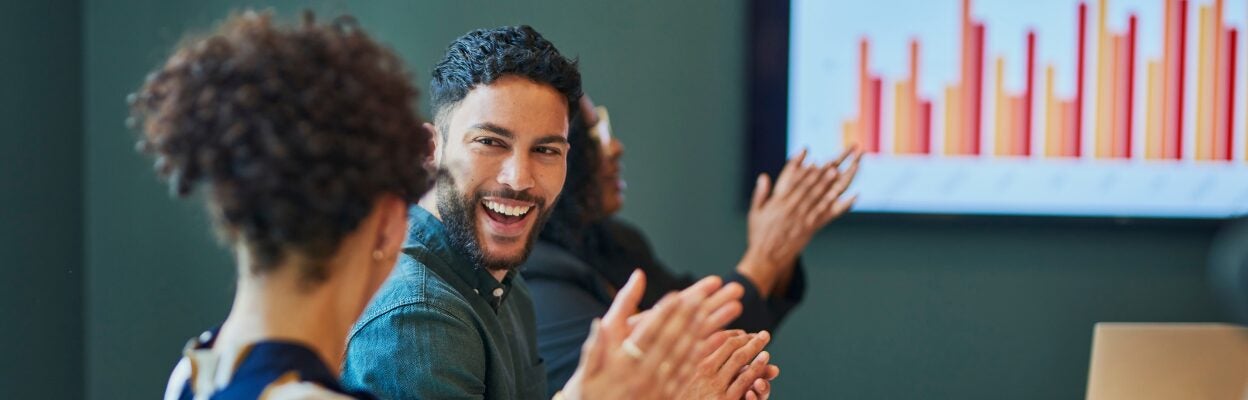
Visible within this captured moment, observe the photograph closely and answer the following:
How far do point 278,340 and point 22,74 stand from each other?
1.78 metres

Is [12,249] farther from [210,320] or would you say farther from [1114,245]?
[1114,245]

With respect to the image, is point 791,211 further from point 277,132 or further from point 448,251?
point 277,132

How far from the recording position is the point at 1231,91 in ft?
10.1

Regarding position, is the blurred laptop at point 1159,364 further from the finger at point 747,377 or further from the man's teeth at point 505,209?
the man's teeth at point 505,209

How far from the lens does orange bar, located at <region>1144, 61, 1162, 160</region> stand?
121 inches

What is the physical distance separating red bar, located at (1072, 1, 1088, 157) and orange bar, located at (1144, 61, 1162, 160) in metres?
0.18

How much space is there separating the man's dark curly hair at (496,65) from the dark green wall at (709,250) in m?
1.42

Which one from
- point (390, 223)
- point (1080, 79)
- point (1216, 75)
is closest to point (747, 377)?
point (390, 223)

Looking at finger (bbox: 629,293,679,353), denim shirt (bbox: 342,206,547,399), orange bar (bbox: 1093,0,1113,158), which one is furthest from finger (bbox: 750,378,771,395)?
orange bar (bbox: 1093,0,1113,158)

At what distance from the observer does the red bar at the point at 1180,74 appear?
10.0ft

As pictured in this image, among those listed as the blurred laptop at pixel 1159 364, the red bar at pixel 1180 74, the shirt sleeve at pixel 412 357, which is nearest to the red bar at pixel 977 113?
the red bar at pixel 1180 74

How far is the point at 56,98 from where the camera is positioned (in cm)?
259

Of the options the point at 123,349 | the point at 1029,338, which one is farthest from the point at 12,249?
the point at 1029,338

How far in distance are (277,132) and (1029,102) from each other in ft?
8.43
